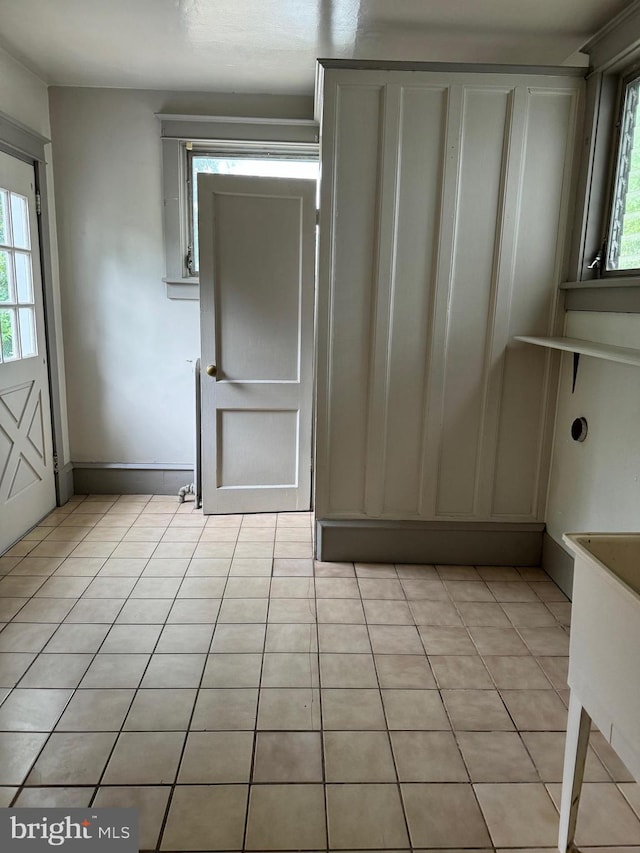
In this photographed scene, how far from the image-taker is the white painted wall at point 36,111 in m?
3.15

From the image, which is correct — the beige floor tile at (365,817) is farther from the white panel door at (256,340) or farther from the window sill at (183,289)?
the window sill at (183,289)

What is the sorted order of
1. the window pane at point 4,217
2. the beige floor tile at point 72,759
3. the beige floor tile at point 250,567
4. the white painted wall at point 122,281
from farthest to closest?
1. the white painted wall at point 122,281
2. the window pane at point 4,217
3. the beige floor tile at point 250,567
4. the beige floor tile at point 72,759

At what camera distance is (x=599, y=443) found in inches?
103

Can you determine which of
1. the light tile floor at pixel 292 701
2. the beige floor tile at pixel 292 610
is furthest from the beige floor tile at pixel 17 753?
the beige floor tile at pixel 292 610

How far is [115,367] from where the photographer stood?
4008 mm

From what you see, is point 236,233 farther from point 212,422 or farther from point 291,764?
point 291,764

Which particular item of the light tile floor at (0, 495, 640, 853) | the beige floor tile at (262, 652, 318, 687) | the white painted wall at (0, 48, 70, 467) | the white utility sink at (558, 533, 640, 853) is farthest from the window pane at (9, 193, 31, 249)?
the white utility sink at (558, 533, 640, 853)

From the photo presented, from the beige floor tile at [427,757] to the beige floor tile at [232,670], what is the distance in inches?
22.4

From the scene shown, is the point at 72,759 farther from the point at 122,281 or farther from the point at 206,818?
the point at 122,281

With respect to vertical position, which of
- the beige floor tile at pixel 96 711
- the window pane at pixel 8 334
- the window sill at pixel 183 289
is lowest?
the beige floor tile at pixel 96 711

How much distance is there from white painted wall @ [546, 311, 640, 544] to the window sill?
2.29m

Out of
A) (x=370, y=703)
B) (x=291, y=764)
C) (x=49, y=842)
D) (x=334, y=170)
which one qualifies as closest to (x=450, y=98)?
(x=334, y=170)

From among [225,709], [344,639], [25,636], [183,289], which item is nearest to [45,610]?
[25,636]

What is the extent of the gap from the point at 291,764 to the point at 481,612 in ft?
4.08
